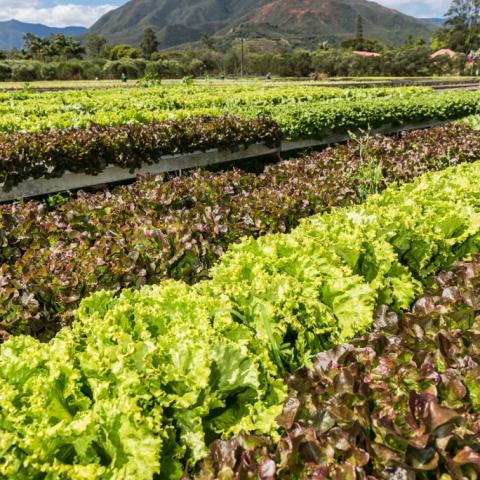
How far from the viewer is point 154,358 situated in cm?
255

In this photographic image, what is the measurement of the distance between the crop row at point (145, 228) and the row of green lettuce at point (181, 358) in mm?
961

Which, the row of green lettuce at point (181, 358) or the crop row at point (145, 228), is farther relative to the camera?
the crop row at point (145, 228)

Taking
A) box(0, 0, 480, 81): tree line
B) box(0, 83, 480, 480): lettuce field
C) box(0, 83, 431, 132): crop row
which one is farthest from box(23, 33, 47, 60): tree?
box(0, 83, 480, 480): lettuce field

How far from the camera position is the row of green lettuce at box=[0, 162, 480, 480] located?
7.18 ft

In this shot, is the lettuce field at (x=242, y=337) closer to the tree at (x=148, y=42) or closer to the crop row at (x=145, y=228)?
the crop row at (x=145, y=228)

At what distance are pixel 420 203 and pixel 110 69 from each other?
5617cm

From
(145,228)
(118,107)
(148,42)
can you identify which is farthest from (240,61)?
(145,228)

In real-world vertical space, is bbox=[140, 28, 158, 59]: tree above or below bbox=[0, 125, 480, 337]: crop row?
above

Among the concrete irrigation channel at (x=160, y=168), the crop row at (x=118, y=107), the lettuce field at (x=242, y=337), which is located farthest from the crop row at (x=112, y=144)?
the lettuce field at (x=242, y=337)

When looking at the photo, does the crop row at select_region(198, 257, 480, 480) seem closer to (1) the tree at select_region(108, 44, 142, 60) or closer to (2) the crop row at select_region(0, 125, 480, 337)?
(2) the crop row at select_region(0, 125, 480, 337)

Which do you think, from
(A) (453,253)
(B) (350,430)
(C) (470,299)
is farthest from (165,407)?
(A) (453,253)

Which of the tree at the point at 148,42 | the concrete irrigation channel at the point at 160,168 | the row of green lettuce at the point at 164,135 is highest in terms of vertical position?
the tree at the point at 148,42

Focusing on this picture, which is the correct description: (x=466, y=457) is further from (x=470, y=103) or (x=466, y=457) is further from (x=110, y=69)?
(x=110, y=69)

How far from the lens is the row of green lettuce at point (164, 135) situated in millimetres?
9180
